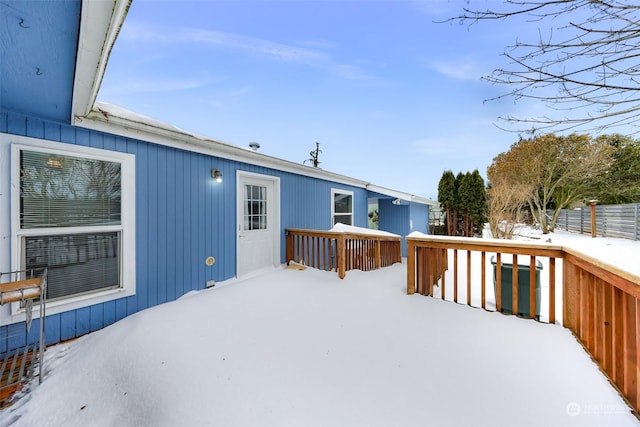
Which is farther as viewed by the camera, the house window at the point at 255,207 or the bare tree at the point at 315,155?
the bare tree at the point at 315,155

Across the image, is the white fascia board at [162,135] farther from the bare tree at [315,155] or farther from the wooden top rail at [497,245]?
the bare tree at [315,155]

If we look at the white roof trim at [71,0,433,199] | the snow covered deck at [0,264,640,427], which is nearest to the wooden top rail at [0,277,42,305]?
the snow covered deck at [0,264,640,427]

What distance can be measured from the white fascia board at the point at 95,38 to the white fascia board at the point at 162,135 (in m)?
0.80

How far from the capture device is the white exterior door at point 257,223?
171 inches

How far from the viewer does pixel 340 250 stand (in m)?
3.85

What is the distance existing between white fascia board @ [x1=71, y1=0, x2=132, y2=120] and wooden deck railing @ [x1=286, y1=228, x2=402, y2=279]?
3.26 metres

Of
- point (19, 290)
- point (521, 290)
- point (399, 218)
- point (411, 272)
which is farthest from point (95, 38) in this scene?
point (399, 218)

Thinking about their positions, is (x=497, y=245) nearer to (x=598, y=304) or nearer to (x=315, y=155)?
(x=598, y=304)

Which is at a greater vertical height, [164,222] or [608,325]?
[164,222]

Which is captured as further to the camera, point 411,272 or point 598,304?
point 411,272

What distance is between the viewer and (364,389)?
156cm

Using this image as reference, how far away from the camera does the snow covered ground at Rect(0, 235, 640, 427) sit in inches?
54.1

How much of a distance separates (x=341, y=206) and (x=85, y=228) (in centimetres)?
573

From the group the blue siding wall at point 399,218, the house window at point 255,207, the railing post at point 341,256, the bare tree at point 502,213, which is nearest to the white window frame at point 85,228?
the house window at point 255,207
